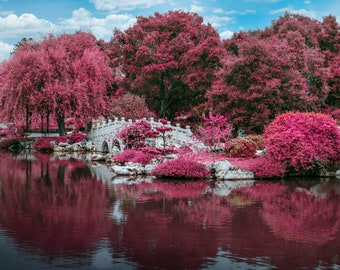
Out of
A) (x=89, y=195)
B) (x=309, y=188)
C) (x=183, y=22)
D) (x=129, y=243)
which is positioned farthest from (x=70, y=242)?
(x=183, y=22)

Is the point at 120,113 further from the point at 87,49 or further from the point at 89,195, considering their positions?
the point at 89,195

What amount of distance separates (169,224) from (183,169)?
25.3 ft

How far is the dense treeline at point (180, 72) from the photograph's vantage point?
27.4 m

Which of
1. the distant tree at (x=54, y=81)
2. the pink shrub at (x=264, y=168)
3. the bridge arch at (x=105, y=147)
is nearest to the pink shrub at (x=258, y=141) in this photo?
the pink shrub at (x=264, y=168)

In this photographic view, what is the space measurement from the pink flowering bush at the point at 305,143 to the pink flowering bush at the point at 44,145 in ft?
67.5

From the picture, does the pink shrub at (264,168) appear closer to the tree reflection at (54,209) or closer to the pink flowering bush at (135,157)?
the pink flowering bush at (135,157)

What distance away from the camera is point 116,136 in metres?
28.1

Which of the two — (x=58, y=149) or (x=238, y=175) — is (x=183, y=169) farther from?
(x=58, y=149)

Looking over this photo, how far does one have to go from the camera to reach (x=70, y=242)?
1009 centimetres

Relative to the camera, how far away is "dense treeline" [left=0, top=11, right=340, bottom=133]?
89.9ft

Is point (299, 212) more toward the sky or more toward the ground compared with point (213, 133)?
more toward the ground

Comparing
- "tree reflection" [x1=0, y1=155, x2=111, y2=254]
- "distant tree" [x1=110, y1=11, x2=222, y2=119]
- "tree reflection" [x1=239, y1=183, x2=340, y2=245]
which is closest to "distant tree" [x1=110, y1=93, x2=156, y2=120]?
"distant tree" [x1=110, y1=11, x2=222, y2=119]

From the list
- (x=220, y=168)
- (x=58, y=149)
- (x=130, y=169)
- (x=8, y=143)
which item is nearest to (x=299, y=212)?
(x=220, y=168)

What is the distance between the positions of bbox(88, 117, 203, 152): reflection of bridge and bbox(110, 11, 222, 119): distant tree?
18.9 ft
